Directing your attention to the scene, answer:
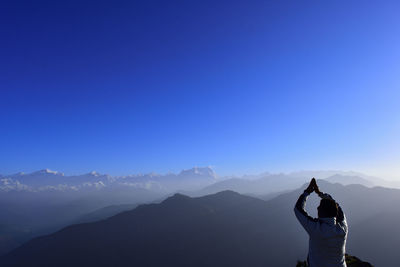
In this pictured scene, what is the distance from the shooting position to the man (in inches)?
205

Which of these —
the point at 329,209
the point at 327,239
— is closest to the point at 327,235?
the point at 327,239

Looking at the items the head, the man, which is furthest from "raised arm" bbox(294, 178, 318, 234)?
the head

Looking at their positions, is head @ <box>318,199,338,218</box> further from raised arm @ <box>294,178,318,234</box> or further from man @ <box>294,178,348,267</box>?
raised arm @ <box>294,178,318,234</box>

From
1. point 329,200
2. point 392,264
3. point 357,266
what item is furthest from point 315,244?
point 392,264

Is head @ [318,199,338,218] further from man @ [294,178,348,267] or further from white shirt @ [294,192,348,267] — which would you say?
white shirt @ [294,192,348,267]

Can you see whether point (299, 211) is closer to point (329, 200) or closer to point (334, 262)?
point (329, 200)

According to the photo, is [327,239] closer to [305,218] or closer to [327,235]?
[327,235]

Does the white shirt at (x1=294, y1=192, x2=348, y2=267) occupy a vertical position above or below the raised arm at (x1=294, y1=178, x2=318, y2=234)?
below

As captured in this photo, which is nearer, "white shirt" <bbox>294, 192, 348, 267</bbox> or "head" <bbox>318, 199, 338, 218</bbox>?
"white shirt" <bbox>294, 192, 348, 267</bbox>

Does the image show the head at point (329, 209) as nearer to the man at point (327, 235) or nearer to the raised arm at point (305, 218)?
the man at point (327, 235)

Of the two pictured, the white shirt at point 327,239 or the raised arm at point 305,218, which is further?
the raised arm at point 305,218

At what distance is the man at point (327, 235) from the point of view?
5219 millimetres

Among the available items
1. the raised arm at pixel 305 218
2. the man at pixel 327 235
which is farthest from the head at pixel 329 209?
the raised arm at pixel 305 218

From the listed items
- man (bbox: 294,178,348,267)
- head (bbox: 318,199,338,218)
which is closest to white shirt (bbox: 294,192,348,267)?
man (bbox: 294,178,348,267)
